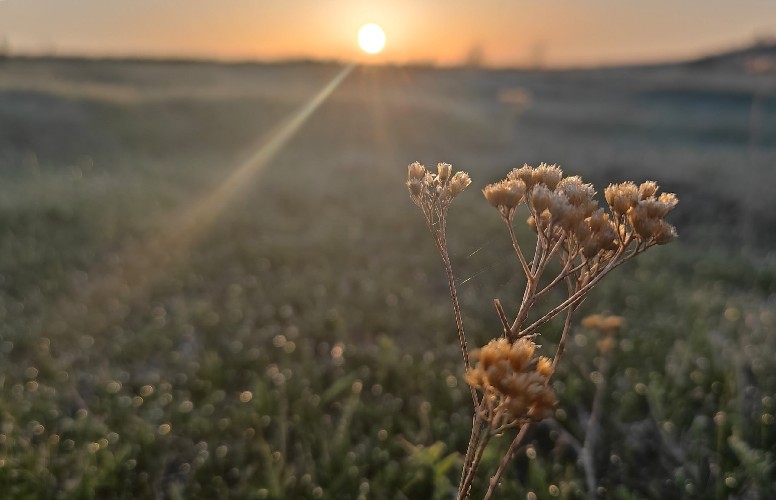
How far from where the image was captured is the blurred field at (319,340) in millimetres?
3469

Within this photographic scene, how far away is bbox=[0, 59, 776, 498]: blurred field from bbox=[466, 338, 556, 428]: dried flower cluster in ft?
2.59

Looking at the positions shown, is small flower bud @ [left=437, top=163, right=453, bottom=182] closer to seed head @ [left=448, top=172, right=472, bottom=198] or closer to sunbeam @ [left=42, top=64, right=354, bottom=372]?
seed head @ [left=448, top=172, right=472, bottom=198]

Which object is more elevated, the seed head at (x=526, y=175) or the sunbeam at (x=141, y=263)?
the seed head at (x=526, y=175)

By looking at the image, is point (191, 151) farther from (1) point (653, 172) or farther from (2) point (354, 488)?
(2) point (354, 488)

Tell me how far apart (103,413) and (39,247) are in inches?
165

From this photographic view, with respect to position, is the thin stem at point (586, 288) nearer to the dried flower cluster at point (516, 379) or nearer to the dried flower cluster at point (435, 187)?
the dried flower cluster at point (516, 379)

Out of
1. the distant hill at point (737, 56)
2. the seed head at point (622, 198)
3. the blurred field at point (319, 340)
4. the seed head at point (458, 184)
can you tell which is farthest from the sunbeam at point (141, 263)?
the distant hill at point (737, 56)

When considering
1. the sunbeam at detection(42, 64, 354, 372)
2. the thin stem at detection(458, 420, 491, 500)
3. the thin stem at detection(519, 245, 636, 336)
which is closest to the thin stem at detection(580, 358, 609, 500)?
the thin stem at detection(458, 420, 491, 500)

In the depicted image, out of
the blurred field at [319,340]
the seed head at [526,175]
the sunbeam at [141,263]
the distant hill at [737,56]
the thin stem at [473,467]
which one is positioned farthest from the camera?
the distant hill at [737,56]

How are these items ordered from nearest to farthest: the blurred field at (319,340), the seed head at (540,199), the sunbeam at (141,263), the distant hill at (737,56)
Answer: the seed head at (540,199) → the blurred field at (319,340) → the sunbeam at (141,263) → the distant hill at (737,56)

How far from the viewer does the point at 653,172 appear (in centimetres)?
1392

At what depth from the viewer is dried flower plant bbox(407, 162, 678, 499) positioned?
1.21 meters

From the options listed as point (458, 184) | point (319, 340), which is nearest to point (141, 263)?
point (319, 340)

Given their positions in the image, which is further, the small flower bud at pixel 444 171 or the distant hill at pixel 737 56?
the distant hill at pixel 737 56
